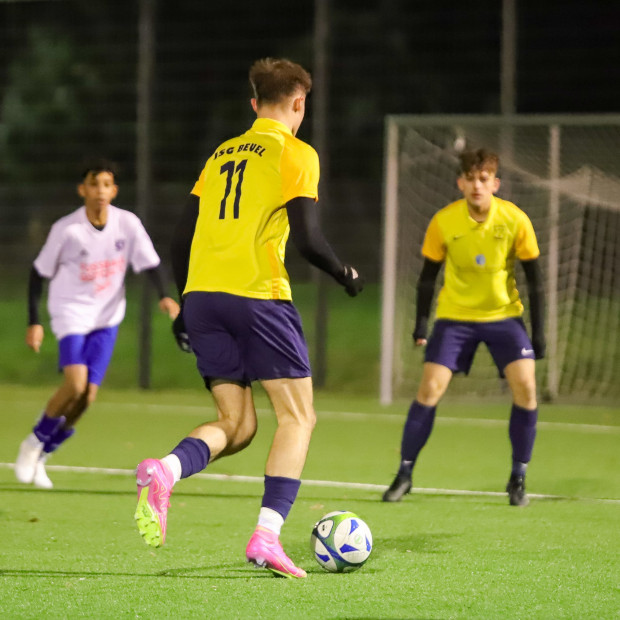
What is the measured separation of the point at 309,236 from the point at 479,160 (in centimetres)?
214

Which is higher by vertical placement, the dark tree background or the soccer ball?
the dark tree background

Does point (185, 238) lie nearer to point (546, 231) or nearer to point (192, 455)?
point (192, 455)

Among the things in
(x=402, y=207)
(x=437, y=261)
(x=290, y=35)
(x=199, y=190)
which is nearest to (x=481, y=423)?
(x=402, y=207)

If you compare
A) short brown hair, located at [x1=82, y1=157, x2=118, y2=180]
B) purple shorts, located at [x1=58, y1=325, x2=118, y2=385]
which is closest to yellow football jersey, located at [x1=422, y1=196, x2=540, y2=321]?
short brown hair, located at [x1=82, y1=157, x2=118, y2=180]

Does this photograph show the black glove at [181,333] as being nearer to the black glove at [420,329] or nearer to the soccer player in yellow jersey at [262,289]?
the soccer player in yellow jersey at [262,289]

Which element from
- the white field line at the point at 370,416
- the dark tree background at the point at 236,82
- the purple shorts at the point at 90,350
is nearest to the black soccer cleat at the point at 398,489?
the purple shorts at the point at 90,350

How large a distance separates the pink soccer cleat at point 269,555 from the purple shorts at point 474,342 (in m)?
2.25

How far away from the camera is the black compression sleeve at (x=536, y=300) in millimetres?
6398

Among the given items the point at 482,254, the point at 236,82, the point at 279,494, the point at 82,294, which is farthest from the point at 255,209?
the point at 236,82

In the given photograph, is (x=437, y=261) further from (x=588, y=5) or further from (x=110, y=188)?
(x=588, y=5)

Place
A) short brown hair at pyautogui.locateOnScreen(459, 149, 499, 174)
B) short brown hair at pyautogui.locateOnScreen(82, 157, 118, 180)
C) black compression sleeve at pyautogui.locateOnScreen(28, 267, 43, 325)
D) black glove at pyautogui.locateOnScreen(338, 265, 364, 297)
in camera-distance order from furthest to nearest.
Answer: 1. black compression sleeve at pyautogui.locateOnScreen(28, 267, 43, 325)
2. short brown hair at pyautogui.locateOnScreen(82, 157, 118, 180)
3. short brown hair at pyautogui.locateOnScreen(459, 149, 499, 174)
4. black glove at pyautogui.locateOnScreen(338, 265, 364, 297)

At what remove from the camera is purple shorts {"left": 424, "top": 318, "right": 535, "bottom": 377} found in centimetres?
642

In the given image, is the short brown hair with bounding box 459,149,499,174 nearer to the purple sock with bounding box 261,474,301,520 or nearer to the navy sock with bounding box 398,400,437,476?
the navy sock with bounding box 398,400,437,476

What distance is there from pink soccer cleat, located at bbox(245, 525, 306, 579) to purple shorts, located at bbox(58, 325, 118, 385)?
109 inches
